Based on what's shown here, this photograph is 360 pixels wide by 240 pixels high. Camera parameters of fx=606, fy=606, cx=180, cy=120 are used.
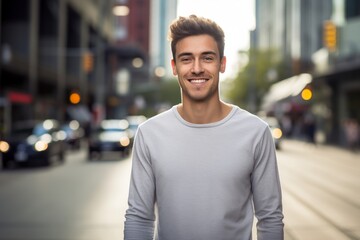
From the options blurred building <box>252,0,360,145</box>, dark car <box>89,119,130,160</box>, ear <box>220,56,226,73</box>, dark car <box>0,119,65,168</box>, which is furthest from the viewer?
blurred building <box>252,0,360,145</box>

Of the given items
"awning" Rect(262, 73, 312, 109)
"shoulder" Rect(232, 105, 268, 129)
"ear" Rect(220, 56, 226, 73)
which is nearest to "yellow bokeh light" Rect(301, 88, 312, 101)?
"awning" Rect(262, 73, 312, 109)

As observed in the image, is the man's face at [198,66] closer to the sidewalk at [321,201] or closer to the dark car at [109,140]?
the sidewalk at [321,201]

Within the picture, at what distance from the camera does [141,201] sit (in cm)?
271

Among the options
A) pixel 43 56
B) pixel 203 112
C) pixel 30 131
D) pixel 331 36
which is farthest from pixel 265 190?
pixel 43 56

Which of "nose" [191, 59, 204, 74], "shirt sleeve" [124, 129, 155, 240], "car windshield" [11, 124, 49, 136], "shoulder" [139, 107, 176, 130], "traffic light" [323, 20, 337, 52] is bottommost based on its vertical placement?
"car windshield" [11, 124, 49, 136]

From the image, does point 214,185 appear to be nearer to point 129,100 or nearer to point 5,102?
point 5,102

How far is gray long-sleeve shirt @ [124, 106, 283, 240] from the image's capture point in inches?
103

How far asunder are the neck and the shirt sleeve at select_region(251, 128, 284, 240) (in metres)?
0.23

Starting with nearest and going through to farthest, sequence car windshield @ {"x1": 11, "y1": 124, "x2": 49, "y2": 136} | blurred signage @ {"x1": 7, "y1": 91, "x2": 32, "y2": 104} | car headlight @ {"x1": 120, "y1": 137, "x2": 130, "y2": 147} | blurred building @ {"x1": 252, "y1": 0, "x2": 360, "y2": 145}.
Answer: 1. car windshield @ {"x1": 11, "y1": 124, "x2": 49, "y2": 136}
2. car headlight @ {"x1": 120, "y1": 137, "x2": 130, "y2": 147}
3. blurred signage @ {"x1": 7, "y1": 91, "x2": 32, "y2": 104}
4. blurred building @ {"x1": 252, "y1": 0, "x2": 360, "y2": 145}

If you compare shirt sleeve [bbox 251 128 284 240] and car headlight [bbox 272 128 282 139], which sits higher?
shirt sleeve [bbox 251 128 284 240]

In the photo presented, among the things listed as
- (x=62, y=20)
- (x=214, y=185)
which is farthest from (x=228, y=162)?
(x=62, y=20)

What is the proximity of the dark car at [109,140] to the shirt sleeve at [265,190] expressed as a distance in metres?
22.7

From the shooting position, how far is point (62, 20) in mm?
48469

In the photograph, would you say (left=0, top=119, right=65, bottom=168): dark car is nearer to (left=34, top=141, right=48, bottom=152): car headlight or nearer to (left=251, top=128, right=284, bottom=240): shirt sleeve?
(left=34, top=141, right=48, bottom=152): car headlight
